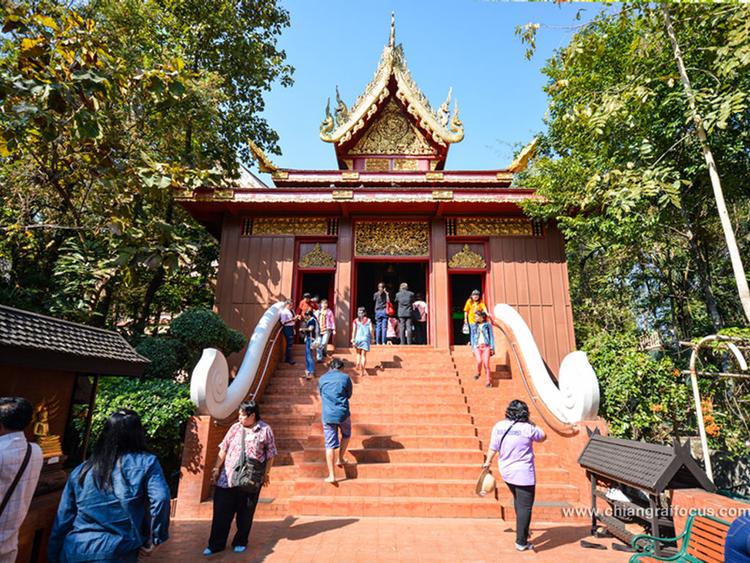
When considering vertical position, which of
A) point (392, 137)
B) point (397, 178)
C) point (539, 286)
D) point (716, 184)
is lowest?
point (539, 286)

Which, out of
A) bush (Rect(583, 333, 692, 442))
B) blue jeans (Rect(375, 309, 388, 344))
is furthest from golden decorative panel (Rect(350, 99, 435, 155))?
bush (Rect(583, 333, 692, 442))

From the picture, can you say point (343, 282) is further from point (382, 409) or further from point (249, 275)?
point (382, 409)

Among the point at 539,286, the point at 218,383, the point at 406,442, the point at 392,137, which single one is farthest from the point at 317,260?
the point at 406,442

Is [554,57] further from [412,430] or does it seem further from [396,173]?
[412,430]

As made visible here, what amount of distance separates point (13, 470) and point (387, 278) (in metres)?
11.7

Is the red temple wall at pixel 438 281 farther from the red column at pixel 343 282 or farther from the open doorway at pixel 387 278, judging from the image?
the open doorway at pixel 387 278

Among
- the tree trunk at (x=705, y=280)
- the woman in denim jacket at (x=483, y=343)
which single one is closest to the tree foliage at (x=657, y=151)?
the tree trunk at (x=705, y=280)

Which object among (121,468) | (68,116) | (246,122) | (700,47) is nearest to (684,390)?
(700,47)

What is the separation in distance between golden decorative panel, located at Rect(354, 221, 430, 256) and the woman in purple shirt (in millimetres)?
6969

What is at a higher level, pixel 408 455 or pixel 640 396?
pixel 640 396

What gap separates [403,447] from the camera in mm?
5824

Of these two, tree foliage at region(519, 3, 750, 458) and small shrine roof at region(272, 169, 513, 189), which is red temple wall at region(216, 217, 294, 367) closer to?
small shrine roof at region(272, 169, 513, 189)

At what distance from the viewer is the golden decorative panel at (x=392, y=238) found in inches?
419

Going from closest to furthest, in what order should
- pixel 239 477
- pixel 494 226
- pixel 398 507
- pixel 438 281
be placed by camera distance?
pixel 239 477 → pixel 398 507 → pixel 438 281 → pixel 494 226
